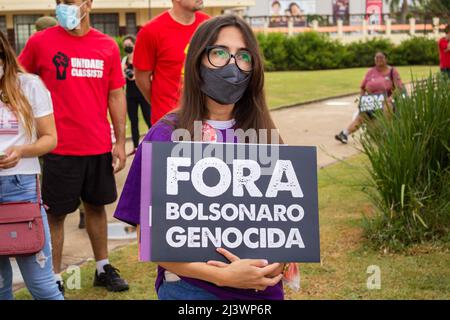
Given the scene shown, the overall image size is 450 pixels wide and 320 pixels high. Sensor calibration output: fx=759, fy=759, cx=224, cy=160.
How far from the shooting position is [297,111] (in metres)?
18.5

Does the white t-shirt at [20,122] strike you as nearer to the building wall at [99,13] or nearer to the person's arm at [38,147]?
the person's arm at [38,147]

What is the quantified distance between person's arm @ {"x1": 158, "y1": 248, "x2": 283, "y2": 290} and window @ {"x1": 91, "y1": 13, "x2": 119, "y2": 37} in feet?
147

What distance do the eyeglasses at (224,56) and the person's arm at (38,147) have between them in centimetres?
137

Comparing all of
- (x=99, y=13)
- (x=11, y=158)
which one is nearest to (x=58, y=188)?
(x=11, y=158)

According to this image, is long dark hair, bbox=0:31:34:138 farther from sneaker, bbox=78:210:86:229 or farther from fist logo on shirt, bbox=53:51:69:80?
sneaker, bbox=78:210:86:229

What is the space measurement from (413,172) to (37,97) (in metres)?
3.41

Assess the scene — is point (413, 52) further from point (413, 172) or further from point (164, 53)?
point (164, 53)

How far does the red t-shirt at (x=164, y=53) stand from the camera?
5285mm

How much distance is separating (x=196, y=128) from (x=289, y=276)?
619mm

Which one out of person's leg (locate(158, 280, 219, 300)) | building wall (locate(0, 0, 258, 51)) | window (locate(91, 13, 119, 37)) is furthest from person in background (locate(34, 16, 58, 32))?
window (locate(91, 13, 119, 37))

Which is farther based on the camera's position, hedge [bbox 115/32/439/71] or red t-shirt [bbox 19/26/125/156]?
hedge [bbox 115/32/439/71]

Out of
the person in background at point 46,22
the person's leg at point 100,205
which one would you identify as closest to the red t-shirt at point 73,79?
the person's leg at point 100,205

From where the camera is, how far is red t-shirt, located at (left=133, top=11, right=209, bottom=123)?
17.3 ft

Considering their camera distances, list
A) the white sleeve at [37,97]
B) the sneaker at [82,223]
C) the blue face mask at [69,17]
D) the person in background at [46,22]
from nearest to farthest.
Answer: the white sleeve at [37,97], the blue face mask at [69,17], the person in background at [46,22], the sneaker at [82,223]
